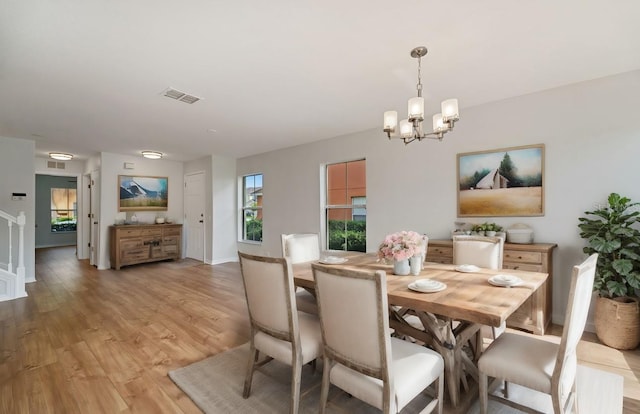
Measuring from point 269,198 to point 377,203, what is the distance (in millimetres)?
2608

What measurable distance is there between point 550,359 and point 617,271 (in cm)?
168

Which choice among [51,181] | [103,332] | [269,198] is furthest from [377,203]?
[51,181]

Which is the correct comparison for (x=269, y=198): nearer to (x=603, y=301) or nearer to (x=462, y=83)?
(x=462, y=83)

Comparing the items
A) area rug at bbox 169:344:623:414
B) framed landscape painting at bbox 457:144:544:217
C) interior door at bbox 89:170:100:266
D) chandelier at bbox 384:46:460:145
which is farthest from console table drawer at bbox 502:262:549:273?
interior door at bbox 89:170:100:266

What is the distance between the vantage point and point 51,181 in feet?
31.7

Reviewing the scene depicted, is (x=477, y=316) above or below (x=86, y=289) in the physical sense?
above

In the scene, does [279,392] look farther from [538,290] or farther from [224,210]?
A: [224,210]

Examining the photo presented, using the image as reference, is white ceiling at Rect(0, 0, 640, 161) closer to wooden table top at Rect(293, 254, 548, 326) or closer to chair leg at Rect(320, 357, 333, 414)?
wooden table top at Rect(293, 254, 548, 326)

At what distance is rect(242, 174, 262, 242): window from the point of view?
671 centimetres

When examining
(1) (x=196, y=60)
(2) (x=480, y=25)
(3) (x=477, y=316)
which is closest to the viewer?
(3) (x=477, y=316)

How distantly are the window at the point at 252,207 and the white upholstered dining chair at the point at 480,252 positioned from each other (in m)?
4.68

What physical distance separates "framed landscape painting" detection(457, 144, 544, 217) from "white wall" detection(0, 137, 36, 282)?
22.9 feet

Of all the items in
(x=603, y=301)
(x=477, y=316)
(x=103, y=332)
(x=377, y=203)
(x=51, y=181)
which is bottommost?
(x=103, y=332)

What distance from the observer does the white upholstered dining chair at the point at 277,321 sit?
1.75 meters
